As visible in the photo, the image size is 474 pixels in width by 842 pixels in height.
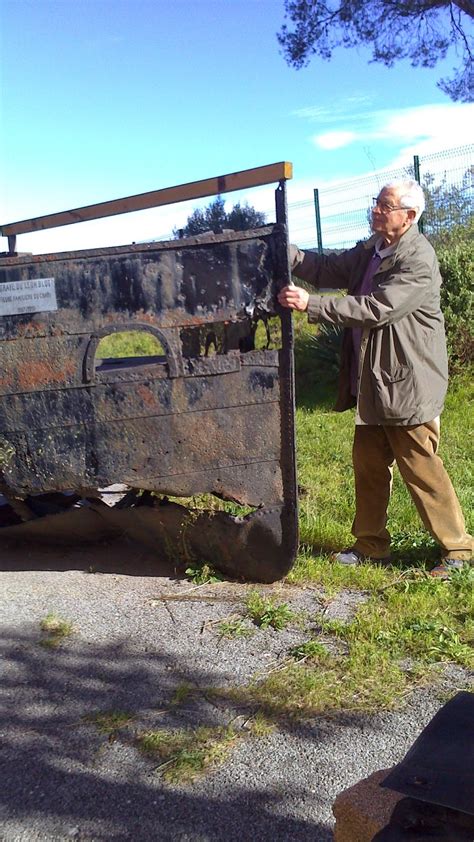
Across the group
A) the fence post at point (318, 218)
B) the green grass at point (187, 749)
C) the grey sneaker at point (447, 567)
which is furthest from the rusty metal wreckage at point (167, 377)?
the fence post at point (318, 218)

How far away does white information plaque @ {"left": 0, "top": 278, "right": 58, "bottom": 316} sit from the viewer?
11.8 ft

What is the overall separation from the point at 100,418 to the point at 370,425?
4.21ft

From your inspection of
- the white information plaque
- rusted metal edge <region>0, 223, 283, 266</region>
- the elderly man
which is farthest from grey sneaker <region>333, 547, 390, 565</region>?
the white information plaque

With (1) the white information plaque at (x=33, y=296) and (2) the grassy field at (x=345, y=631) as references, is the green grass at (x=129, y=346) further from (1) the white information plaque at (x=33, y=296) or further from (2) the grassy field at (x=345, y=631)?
(1) the white information plaque at (x=33, y=296)

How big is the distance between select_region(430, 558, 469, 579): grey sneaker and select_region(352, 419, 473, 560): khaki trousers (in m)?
0.02

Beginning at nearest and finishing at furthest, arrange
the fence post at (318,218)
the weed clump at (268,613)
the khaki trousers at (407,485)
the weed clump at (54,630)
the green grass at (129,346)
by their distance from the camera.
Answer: the weed clump at (54,630) → the weed clump at (268,613) → the khaki trousers at (407,485) → the fence post at (318,218) → the green grass at (129,346)

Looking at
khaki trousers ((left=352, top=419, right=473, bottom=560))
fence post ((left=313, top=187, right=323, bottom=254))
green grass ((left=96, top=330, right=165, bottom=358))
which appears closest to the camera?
khaki trousers ((left=352, top=419, right=473, bottom=560))

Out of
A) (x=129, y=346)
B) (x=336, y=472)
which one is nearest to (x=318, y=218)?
(x=129, y=346)

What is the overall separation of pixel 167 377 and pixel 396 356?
1.04 meters

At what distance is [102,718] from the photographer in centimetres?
283

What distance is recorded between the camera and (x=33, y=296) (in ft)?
11.8

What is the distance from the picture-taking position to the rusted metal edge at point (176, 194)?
3600 mm

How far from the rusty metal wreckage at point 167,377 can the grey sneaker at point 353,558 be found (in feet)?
1.44

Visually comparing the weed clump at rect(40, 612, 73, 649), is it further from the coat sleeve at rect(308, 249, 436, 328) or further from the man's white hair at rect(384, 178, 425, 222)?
the man's white hair at rect(384, 178, 425, 222)
